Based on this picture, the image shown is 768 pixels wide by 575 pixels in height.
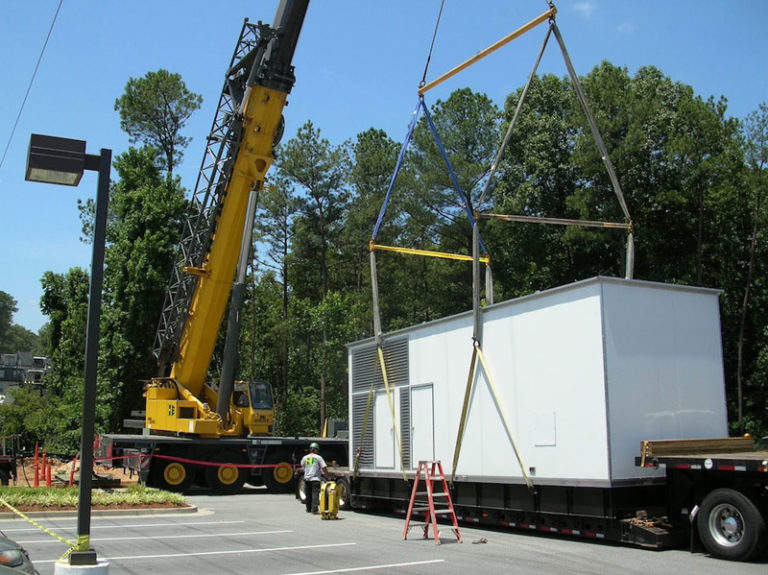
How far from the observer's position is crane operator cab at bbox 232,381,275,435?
78.5 feet

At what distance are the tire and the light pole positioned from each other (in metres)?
16.7

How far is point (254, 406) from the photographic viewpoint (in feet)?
78.9

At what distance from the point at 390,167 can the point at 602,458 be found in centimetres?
3740

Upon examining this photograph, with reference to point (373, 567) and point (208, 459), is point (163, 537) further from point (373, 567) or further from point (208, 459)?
point (208, 459)

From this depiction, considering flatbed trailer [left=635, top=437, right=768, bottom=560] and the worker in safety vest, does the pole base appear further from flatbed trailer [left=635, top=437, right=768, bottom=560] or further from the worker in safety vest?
the worker in safety vest

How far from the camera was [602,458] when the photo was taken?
10719mm

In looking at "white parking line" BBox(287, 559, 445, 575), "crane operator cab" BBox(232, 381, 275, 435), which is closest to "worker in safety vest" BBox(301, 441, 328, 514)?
"white parking line" BBox(287, 559, 445, 575)

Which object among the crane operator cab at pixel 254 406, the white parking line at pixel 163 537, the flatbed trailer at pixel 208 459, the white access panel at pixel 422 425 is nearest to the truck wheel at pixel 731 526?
the white access panel at pixel 422 425

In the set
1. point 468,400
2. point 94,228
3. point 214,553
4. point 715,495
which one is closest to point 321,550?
point 214,553

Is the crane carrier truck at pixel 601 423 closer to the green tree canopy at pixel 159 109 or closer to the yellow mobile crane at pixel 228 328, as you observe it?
the yellow mobile crane at pixel 228 328

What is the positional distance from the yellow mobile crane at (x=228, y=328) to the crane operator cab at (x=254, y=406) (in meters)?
0.03

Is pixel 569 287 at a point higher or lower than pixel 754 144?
lower

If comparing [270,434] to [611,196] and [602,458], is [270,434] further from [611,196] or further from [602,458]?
[611,196]

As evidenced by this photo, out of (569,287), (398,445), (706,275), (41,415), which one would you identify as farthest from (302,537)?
(41,415)
